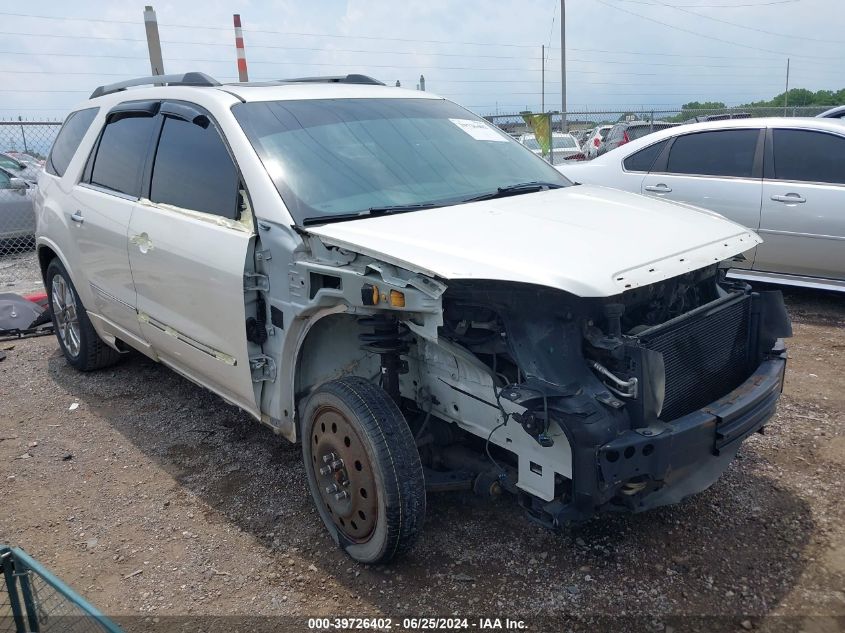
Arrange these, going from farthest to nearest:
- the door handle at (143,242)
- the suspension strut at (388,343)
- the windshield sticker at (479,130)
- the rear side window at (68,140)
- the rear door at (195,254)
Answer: the rear side window at (68,140)
the windshield sticker at (479,130)
the door handle at (143,242)
the rear door at (195,254)
the suspension strut at (388,343)

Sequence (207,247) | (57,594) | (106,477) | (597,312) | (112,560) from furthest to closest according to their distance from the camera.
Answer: (106,477)
(207,247)
(112,560)
(597,312)
(57,594)

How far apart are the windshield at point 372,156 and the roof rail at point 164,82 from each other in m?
0.67

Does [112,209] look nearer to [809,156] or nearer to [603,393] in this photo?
[603,393]

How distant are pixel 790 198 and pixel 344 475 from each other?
4.88 metres

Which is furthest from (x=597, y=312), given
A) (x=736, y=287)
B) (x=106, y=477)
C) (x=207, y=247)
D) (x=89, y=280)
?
(x=89, y=280)

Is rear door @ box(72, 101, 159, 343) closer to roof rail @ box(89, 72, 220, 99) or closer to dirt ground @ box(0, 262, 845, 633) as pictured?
roof rail @ box(89, 72, 220, 99)

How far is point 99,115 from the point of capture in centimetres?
488

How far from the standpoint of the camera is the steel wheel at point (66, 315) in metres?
5.50

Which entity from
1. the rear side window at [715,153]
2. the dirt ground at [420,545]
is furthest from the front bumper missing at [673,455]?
the rear side window at [715,153]

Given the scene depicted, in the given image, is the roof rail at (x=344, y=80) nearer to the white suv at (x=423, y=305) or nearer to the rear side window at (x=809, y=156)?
the white suv at (x=423, y=305)

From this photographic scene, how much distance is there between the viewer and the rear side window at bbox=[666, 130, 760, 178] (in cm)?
653

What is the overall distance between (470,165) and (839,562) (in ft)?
7.91

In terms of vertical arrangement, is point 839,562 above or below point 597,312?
below

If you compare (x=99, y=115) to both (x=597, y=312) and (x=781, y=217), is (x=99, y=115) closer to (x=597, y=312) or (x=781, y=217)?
(x=597, y=312)
